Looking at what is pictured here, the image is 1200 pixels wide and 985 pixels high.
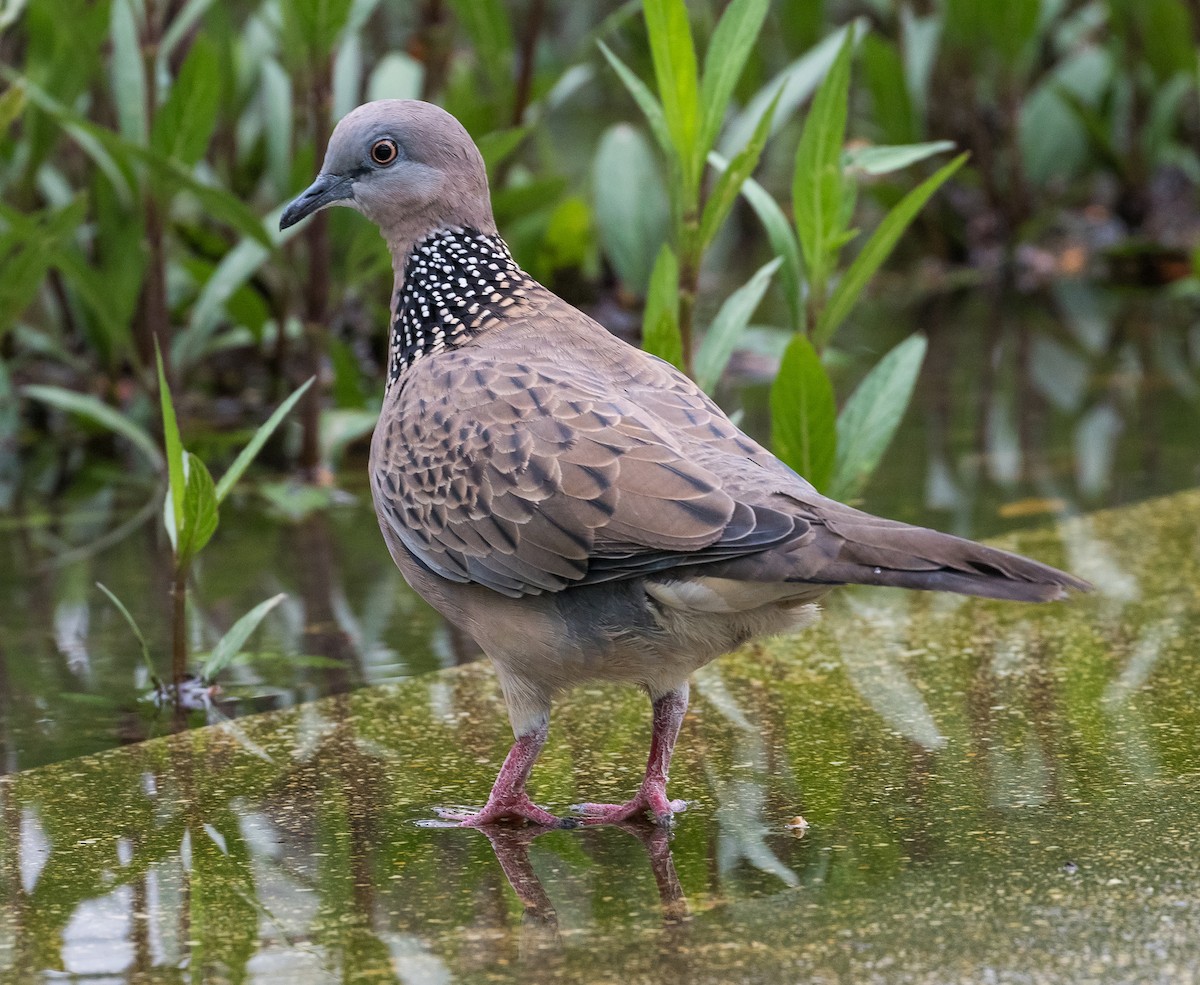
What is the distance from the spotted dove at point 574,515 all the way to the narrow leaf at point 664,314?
1.58 ft

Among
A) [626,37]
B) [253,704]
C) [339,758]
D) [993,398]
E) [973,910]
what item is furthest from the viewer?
[626,37]

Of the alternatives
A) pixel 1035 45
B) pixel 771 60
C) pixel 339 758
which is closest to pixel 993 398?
pixel 1035 45

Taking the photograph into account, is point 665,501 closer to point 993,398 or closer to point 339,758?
point 339,758

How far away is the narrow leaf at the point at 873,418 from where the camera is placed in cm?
437

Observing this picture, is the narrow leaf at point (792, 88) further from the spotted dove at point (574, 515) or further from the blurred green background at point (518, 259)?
the spotted dove at point (574, 515)

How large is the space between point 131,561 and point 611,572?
2.56 meters

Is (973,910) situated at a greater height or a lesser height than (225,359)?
lesser

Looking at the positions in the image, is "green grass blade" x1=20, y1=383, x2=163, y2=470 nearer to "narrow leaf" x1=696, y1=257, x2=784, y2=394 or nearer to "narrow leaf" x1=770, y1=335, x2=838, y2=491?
"narrow leaf" x1=696, y1=257, x2=784, y2=394

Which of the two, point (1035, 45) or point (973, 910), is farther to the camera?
point (1035, 45)

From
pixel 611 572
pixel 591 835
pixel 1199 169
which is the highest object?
pixel 1199 169

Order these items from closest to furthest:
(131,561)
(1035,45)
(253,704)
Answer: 1. (253,704)
2. (131,561)
3. (1035,45)

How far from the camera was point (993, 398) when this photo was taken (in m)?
6.71

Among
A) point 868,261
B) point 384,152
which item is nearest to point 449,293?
point 384,152

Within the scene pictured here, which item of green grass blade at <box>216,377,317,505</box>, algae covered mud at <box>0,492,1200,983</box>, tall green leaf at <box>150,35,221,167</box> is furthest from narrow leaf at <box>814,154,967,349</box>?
tall green leaf at <box>150,35,221,167</box>
